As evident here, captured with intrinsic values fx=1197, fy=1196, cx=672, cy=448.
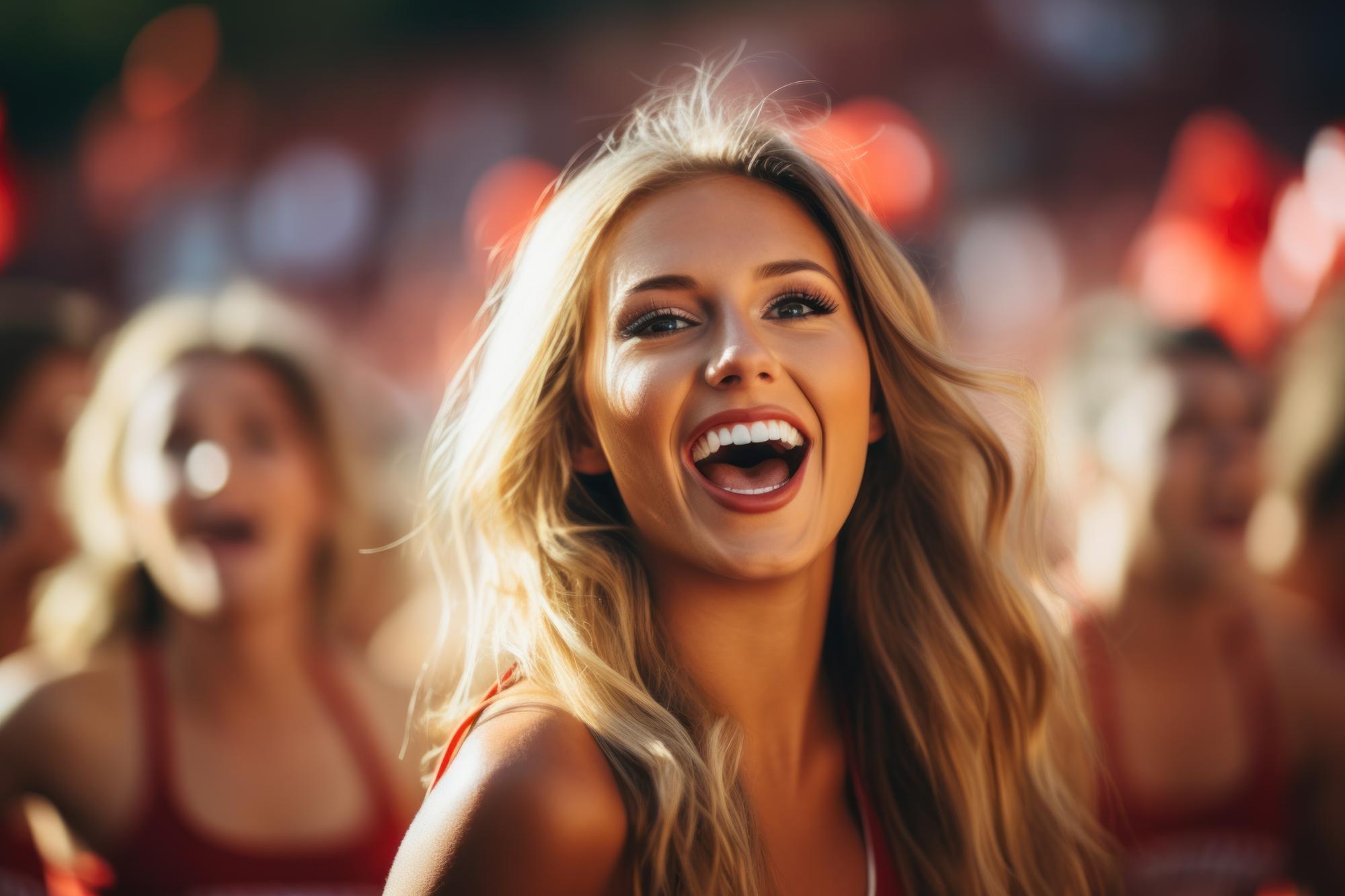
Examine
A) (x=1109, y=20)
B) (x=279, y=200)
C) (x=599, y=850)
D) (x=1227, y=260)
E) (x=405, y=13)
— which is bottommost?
(x=599, y=850)

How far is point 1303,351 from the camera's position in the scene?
12.9 ft

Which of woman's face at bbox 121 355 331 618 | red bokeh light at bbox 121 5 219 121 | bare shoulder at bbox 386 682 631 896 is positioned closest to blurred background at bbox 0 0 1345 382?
red bokeh light at bbox 121 5 219 121

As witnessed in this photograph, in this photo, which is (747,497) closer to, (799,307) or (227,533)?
(799,307)

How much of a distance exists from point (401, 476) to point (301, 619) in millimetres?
1758


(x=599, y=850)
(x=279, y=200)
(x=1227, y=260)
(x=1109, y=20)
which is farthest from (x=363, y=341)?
(x=599, y=850)

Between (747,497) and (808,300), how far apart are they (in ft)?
1.05

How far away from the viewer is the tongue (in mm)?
1691

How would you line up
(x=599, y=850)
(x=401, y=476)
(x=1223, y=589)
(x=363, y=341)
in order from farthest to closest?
(x=363, y=341) < (x=401, y=476) < (x=1223, y=589) < (x=599, y=850)

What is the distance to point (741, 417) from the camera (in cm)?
163

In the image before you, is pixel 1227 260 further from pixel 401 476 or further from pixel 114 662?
pixel 114 662

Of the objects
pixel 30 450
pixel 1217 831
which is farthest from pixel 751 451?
pixel 30 450

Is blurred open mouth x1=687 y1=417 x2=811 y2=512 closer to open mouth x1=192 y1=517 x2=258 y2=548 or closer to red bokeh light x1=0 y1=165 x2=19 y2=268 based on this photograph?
open mouth x1=192 y1=517 x2=258 y2=548

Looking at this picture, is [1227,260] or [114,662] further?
[1227,260]

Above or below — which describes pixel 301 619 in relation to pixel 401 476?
below
